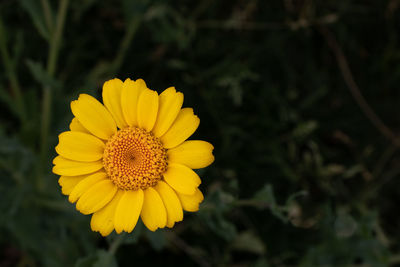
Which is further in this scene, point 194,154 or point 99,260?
point 99,260

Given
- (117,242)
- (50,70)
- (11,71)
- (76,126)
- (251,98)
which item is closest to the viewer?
(76,126)

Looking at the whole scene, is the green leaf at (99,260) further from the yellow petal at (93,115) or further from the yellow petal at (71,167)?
the yellow petal at (93,115)

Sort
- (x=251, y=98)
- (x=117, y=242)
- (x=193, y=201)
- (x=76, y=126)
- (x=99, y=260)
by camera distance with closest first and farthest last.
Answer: (x=193, y=201), (x=76, y=126), (x=117, y=242), (x=99, y=260), (x=251, y=98)

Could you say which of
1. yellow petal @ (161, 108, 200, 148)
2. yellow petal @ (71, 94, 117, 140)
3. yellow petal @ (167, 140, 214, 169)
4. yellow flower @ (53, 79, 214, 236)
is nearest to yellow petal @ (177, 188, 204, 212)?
yellow flower @ (53, 79, 214, 236)

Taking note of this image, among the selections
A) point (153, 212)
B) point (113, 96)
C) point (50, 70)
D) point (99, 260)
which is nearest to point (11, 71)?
point (50, 70)

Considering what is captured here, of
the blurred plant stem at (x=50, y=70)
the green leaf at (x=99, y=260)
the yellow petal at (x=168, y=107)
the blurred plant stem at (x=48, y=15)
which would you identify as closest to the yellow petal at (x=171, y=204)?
the yellow petal at (x=168, y=107)

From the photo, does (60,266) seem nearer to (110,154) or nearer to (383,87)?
(110,154)

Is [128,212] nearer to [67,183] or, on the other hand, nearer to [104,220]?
[104,220]

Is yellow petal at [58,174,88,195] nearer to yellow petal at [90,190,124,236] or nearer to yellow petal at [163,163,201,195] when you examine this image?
yellow petal at [90,190,124,236]

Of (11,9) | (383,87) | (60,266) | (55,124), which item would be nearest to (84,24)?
(11,9)

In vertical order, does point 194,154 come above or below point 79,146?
below
